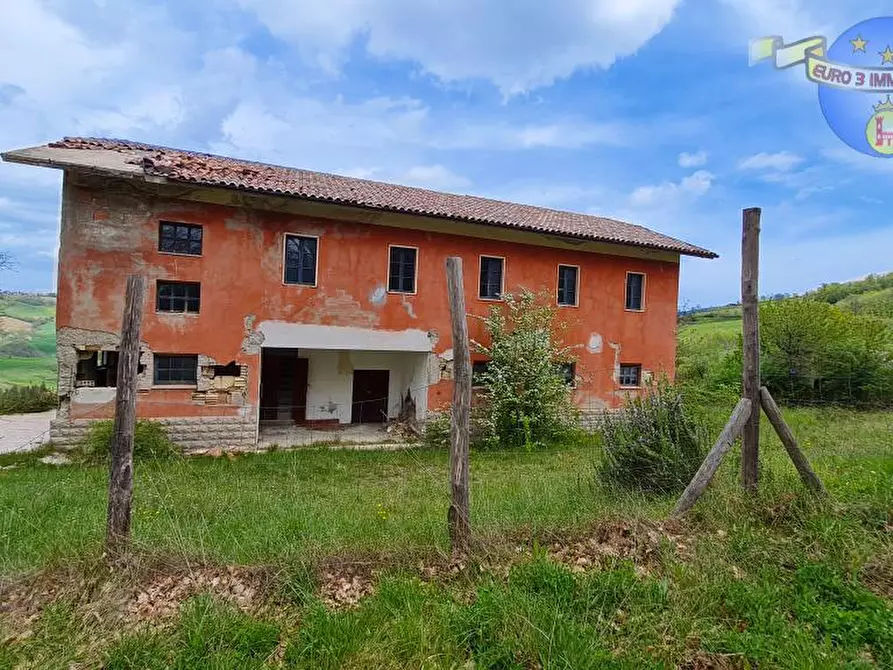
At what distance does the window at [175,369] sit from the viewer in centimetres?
1104

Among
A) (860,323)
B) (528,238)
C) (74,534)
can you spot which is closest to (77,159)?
(74,534)

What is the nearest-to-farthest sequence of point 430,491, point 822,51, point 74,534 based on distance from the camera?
point 74,534 < point 430,491 < point 822,51

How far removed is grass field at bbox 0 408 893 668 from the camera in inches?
108

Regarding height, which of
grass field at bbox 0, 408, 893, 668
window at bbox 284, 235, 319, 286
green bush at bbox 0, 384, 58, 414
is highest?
window at bbox 284, 235, 319, 286

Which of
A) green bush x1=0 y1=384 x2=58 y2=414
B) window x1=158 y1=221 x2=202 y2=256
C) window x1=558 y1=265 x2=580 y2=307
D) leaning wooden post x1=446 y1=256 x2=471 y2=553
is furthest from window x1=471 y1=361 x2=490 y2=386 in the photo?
green bush x1=0 y1=384 x2=58 y2=414

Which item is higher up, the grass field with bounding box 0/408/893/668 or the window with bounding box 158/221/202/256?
the window with bounding box 158/221/202/256

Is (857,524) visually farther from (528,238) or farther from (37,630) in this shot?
(528,238)

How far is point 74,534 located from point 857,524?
6602 mm

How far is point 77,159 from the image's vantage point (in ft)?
32.5

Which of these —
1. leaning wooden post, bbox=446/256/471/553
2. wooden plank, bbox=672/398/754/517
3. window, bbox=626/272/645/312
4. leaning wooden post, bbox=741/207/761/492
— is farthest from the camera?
window, bbox=626/272/645/312

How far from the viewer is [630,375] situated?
51.5ft

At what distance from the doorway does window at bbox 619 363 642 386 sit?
763 centimetres

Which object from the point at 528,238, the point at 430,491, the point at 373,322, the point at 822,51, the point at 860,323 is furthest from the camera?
the point at 860,323

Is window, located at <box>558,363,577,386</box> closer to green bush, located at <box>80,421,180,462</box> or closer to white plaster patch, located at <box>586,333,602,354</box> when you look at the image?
white plaster patch, located at <box>586,333,602,354</box>
